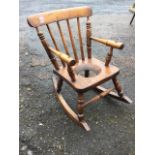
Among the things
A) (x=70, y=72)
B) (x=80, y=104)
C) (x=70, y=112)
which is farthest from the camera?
(x=70, y=112)

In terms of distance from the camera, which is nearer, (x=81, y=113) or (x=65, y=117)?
(x=81, y=113)

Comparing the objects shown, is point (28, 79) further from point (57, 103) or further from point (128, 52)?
point (128, 52)

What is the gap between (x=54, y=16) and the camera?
2.11 m

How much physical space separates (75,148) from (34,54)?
1.82 m

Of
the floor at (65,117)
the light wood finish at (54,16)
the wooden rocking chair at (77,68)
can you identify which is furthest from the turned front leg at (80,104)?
the light wood finish at (54,16)

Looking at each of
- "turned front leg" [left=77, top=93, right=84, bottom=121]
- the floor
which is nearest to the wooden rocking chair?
"turned front leg" [left=77, top=93, right=84, bottom=121]

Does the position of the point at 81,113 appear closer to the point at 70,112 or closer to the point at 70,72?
the point at 70,112

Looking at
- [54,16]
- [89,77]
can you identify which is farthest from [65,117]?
[54,16]

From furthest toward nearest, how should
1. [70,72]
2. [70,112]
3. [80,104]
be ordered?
1. [70,112]
2. [80,104]
3. [70,72]

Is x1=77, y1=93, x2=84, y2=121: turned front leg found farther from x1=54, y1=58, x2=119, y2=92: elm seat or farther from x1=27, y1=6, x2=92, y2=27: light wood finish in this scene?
x1=27, y1=6, x2=92, y2=27: light wood finish

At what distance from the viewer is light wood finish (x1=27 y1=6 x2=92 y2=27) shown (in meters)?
1.96

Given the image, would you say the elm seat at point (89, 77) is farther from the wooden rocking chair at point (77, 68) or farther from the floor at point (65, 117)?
the floor at point (65, 117)

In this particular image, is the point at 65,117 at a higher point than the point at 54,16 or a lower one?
lower

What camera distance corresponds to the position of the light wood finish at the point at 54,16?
1960 millimetres
